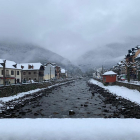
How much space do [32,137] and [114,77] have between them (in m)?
43.0

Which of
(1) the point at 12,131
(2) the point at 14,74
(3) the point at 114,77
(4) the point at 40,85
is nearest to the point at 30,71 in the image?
(2) the point at 14,74

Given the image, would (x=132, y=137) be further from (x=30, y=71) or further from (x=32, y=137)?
(x=30, y=71)

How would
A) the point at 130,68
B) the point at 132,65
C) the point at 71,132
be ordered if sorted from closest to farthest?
the point at 71,132 → the point at 132,65 → the point at 130,68

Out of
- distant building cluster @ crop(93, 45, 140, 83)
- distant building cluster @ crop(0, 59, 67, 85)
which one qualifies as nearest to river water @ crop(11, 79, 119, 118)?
distant building cluster @ crop(0, 59, 67, 85)

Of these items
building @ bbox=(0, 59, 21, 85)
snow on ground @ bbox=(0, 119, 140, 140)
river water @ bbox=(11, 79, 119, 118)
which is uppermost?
building @ bbox=(0, 59, 21, 85)

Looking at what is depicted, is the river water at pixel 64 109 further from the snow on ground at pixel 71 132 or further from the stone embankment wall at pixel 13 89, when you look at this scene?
the snow on ground at pixel 71 132

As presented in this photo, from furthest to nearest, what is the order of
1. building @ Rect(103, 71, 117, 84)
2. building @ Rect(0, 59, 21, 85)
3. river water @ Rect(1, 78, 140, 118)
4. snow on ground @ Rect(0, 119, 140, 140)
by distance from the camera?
building @ Rect(0, 59, 21, 85) → building @ Rect(103, 71, 117, 84) → river water @ Rect(1, 78, 140, 118) → snow on ground @ Rect(0, 119, 140, 140)

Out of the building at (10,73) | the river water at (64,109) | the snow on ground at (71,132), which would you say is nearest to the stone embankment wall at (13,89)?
the river water at (64,109)

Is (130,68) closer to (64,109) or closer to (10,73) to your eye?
(10,73)

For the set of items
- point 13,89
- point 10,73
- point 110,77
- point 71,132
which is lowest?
point 13,89

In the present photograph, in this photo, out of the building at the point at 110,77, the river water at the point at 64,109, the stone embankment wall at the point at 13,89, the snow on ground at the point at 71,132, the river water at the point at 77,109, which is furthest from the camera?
the building at the point at 110,77

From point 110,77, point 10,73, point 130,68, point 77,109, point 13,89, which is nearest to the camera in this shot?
point 77,109

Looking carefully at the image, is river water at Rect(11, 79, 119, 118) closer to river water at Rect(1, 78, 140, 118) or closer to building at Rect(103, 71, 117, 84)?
river water at Rect(1, 78, 140, 118)

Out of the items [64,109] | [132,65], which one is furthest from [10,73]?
[132,65]
